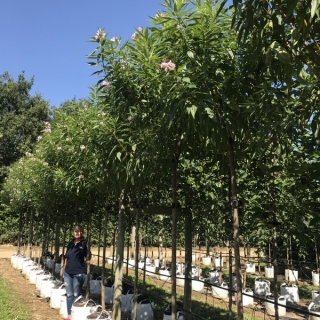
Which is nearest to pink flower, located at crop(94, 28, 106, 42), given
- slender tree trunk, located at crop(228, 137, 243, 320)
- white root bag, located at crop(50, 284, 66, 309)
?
slender tree trunk, located at crop(228, 137, 243, 320)

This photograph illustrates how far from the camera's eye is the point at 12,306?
711cm

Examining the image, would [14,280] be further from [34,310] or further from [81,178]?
[81,178]

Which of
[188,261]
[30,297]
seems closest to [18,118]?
[30,297]

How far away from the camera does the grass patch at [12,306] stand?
628 centimetres

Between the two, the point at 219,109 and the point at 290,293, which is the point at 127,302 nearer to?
the point at 219,109

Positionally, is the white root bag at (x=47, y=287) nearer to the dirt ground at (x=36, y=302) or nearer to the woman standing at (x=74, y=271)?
the dirt ground at (x=36, y=302)

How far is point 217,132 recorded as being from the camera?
238 centimetres

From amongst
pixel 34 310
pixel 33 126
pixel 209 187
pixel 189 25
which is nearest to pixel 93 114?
pixel 209 187

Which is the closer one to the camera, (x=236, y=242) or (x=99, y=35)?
(x=236, y=242)

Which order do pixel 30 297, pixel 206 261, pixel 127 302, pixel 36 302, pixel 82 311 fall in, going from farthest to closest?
pixel 206 261 → pixel 30 297 → pixel 36 302 → pixel 127 302 → pixel 82 311

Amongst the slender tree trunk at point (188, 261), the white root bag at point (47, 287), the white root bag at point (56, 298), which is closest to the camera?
the slender tree trunk at point (188, 261)

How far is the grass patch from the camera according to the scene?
6.28 meters

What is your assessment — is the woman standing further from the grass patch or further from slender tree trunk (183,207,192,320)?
slender tree trunk (183,207,192,320)

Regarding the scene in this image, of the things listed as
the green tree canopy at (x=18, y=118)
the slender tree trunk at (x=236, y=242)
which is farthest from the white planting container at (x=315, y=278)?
the green tree canopy at (x=18, y=118)
